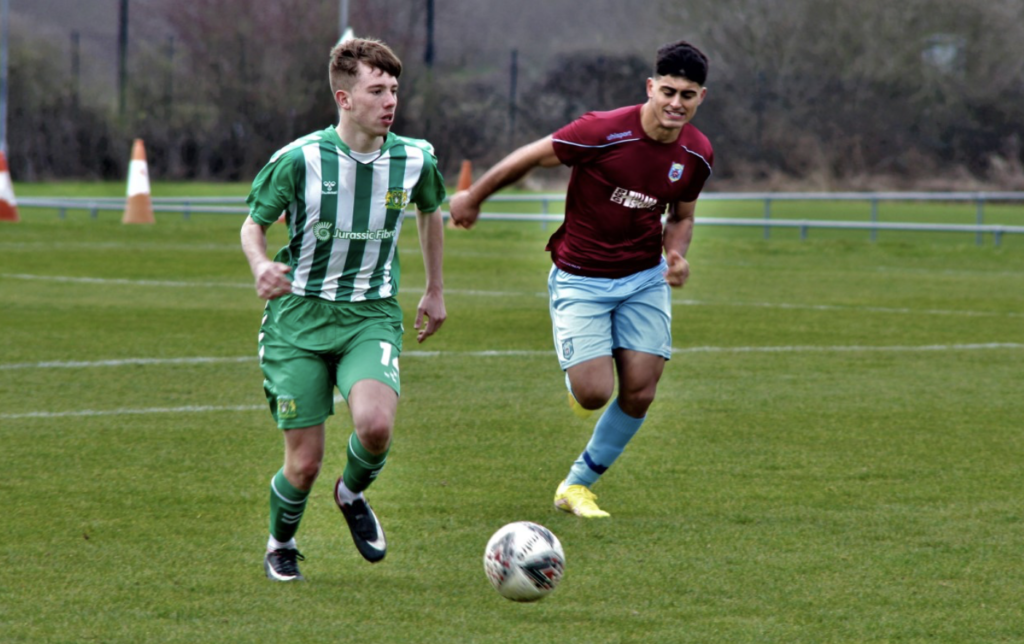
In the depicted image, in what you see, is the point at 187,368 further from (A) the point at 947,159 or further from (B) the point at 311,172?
(A) the point at 947,159

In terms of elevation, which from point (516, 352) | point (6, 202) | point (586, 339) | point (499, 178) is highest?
point (499, 178)

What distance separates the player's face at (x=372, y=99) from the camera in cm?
493

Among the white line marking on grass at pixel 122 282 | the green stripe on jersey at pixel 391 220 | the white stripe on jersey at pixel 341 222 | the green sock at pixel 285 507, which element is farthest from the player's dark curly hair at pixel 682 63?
the white line marking on grass at pixel 122 282

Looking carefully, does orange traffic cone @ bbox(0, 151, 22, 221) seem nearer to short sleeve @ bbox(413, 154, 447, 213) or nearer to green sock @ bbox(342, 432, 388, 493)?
short sleeve @ bbox(413, 154, 447, 213)

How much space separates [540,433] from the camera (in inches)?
307

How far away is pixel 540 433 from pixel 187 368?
302 centimetres

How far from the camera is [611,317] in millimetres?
6320

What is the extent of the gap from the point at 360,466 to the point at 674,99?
1982mm

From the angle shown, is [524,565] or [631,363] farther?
[631,363]

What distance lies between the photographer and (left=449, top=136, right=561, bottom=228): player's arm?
5762 mm

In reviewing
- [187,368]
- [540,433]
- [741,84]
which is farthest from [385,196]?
[741,84]

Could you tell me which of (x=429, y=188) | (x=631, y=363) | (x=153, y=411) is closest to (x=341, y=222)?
(x=429, y=188)

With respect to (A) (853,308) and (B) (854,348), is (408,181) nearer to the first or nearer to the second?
(B) (854,348)

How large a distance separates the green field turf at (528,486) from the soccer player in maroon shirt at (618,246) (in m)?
0.40
